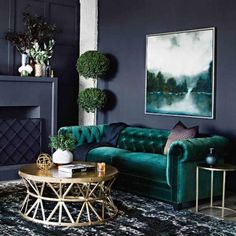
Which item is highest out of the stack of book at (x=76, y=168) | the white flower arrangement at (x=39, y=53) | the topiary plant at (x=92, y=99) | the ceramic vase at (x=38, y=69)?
the white flower arrangement at (x=39, y=53)

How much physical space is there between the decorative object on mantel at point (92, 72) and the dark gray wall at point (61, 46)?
505 millimetres

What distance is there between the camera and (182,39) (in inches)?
257

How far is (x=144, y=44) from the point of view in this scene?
719 centimetres

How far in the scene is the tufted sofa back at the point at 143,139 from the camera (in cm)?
633

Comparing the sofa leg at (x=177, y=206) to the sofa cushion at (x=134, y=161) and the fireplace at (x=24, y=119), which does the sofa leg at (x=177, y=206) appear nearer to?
the sofa cushion at (x=134, y=161)

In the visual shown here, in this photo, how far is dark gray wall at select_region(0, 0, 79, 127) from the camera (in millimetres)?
7178

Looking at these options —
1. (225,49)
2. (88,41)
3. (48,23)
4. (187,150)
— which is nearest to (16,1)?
(48,23)

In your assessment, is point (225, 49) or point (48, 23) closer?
point (225, 49)

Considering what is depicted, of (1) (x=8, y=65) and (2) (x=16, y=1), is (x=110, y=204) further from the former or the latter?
(2) (x=16, y=1)

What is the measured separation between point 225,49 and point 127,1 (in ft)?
7.01

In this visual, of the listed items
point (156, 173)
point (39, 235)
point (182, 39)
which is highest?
point (182, 39)

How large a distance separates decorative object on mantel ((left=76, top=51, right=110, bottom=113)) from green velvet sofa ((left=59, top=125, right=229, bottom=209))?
0.97 m

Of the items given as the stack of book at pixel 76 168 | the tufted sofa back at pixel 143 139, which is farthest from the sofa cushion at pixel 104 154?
the stack of book at pixel 76 168

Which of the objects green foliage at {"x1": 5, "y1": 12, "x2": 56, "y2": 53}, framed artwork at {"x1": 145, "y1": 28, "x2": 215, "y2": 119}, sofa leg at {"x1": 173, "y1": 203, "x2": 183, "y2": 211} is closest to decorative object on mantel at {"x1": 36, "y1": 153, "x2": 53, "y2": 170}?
sofa leg at {"x1": 173, "y1": 203, "x2": 183, "y2": 211}
